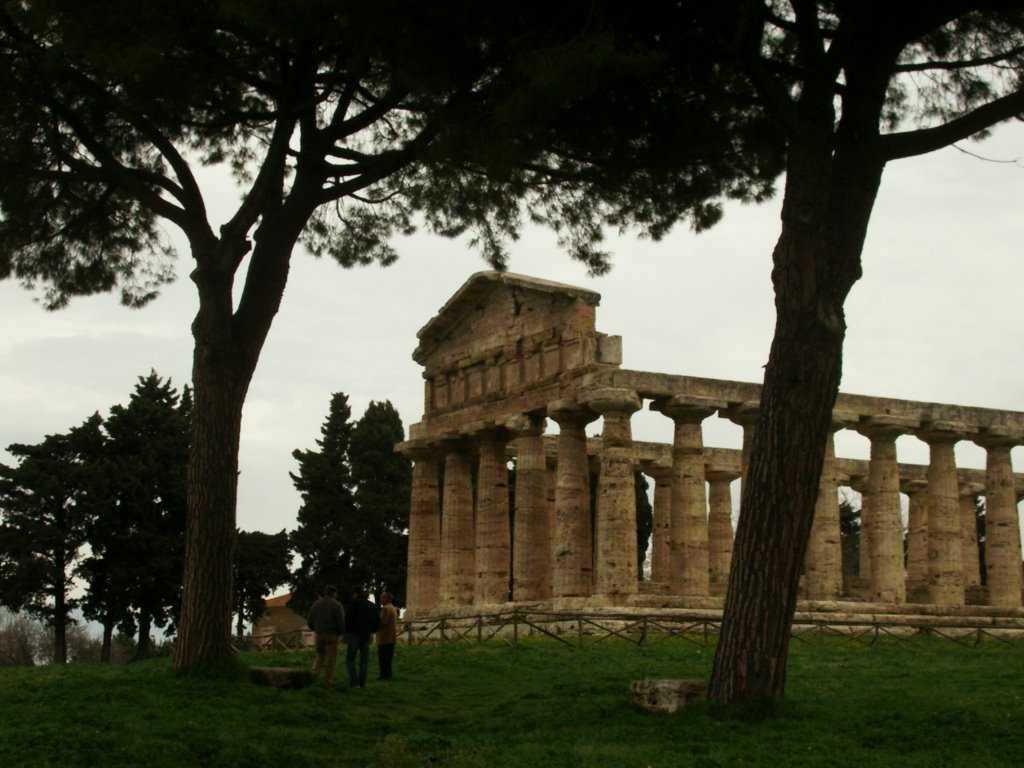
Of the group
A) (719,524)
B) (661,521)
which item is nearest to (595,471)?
(661,521)

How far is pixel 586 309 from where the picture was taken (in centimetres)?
2870

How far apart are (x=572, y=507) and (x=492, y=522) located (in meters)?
2.97

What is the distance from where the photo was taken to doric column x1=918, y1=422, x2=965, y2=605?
1249 inches

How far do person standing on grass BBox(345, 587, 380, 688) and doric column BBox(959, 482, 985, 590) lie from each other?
84.2 feet

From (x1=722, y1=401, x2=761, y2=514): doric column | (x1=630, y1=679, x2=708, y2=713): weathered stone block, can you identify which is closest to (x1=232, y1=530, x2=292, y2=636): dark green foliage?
(x1=722, y1=401, x2=761, y2=514): doric column

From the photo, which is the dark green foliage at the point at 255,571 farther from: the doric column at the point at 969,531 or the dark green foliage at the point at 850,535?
the dark green foliage at the point at 850,535

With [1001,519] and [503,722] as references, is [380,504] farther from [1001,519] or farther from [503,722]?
[503,722]

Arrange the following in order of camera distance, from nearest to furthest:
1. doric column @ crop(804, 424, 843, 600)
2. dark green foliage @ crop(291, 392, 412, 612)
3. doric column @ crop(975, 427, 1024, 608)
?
doric column @ crop(804, 424, 843, 600), doric column @ crop(975, 427, 1024, 608), dark green foliage @ crop(291, 392, 412, 612)

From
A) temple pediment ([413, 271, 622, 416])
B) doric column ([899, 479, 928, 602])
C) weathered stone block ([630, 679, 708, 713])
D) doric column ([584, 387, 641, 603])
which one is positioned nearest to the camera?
weathered stone block ([630, 679, 708, 713])

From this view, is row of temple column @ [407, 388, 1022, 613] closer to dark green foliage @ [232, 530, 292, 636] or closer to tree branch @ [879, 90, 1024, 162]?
dark green foliage @ [232, 530, 292, 636]

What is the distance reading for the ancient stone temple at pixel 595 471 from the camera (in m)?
28.0

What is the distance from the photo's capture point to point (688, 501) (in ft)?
95.7

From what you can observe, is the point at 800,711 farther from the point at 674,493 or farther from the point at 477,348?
the point at 477,348

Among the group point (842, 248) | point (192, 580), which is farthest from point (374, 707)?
point (842, 248)
